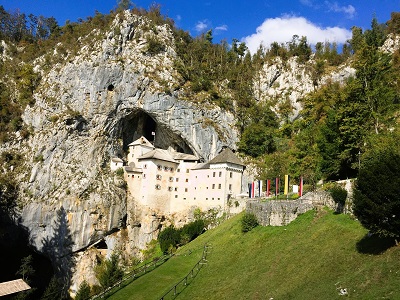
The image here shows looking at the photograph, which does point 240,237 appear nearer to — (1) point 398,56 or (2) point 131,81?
(2) point 131,81

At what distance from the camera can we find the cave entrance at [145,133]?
67.2 m

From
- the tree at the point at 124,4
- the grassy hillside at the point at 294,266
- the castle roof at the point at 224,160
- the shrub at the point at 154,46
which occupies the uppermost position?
the tree at the point at 124,4

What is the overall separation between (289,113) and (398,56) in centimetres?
2208

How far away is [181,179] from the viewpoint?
2452 inches

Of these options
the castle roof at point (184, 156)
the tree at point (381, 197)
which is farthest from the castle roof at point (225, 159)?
the tree at point (381, 197)

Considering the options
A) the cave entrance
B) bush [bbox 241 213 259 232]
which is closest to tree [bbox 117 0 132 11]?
the cave entrance

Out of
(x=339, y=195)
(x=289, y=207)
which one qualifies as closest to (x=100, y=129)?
(x=289, y=207)

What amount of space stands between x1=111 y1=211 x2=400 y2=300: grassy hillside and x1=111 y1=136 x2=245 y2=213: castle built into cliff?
1842 centimetres

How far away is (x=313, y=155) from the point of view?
54469mm

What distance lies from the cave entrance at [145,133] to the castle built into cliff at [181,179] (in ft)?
10.5

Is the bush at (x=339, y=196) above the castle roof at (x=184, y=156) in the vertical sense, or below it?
below

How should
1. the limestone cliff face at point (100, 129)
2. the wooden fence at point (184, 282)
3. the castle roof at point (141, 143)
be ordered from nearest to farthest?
the wooden fence at point (184, 282) → the limestone cliff face at point (100, 129) → the castle roof at point (141, 143)

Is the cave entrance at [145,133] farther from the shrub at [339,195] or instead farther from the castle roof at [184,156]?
the shrub at [339,195]

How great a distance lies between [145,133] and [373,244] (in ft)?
180
